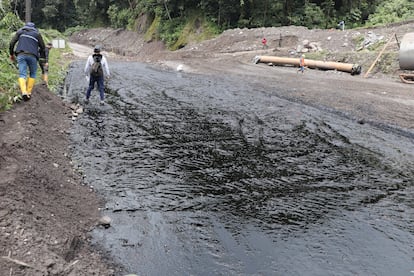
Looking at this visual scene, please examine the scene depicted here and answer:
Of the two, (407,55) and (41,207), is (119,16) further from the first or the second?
(41,207)

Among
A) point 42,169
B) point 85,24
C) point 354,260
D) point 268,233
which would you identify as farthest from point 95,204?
point 85,24

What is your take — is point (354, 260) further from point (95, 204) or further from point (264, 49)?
point (264, 49)

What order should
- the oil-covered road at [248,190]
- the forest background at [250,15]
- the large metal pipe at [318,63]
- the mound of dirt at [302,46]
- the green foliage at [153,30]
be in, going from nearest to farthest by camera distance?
the oil-covered road at [248,190] → the large metal pipe at [318,63] → the mound of dirt at [302,46] → the forest background at [250,15] → the green foliage at [153,30]

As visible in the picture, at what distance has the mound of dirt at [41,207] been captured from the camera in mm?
4469

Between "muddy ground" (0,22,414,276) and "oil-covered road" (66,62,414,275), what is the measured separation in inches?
16.0

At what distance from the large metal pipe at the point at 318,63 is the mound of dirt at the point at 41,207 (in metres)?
16.2

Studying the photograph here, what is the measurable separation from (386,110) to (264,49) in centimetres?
1784

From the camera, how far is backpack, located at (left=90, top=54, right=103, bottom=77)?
12734 mm

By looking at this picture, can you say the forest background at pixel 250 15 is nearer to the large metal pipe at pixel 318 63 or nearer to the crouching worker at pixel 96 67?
the large metal pipe at pixel 318 63

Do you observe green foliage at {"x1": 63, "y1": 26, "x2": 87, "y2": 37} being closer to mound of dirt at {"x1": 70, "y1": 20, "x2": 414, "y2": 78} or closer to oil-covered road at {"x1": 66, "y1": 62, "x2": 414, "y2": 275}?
mound of dirt at {"x1": 70, "y1": 20, "x2": 414, "y2": 78}

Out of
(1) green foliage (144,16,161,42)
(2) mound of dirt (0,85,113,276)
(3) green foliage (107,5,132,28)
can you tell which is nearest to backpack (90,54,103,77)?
(2) mound of dirt (0,85,113,276)

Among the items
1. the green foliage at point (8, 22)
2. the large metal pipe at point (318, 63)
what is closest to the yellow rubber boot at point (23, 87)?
the green foliage at point (8, 22)

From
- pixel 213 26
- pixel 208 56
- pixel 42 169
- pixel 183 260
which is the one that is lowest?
pixel 183 260

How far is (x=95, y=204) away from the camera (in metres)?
6.46
